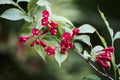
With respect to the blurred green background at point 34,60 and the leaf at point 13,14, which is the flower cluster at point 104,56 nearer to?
Result: the leaf at point 13,14

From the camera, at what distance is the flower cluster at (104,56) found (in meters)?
0.90

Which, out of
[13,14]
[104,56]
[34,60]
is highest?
[13,14]

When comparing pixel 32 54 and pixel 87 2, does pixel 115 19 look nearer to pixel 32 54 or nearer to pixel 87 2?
pixel 87 2

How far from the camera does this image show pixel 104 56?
2.97ft

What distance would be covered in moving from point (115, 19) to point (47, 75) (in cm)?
74

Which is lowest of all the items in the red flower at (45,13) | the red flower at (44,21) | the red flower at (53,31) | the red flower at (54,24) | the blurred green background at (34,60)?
the blurred green background at (34,60)

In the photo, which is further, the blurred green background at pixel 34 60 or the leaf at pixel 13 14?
the blurred green background at pixel 34 60

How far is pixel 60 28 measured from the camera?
908mm

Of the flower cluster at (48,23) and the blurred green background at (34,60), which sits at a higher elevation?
the flower cluster at (48,23)

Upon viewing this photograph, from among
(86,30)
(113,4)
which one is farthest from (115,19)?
(86,30)

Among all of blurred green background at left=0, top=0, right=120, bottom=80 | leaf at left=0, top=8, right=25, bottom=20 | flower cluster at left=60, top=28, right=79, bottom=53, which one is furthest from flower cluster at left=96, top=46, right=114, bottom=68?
blurred green background at left=0, top=0, right=120, bottom=80

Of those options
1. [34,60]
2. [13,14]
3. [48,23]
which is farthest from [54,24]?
[34,60]

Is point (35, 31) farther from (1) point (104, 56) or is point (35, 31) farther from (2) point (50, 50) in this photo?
(1) point (104, 56)

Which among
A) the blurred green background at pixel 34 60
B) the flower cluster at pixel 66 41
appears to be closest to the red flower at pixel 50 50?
the flower cluster at pixel 66 41
